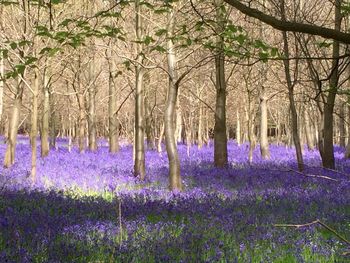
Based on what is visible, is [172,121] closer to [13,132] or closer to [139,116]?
[139,116]

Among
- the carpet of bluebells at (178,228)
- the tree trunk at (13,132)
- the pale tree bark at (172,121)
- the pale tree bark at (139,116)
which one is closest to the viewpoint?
the carpet of bluebells at (178,228)

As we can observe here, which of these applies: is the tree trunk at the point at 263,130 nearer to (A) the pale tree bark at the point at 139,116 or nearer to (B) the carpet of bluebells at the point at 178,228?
(A) the pale tree bark at the point at 139,116

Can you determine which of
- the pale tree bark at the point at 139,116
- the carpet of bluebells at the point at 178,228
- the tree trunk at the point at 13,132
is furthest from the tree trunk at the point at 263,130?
the carpet of bluebells at the point at 178,228

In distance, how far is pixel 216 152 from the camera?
54.7 ft

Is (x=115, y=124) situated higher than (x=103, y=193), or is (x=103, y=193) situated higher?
(x=115, y=124)

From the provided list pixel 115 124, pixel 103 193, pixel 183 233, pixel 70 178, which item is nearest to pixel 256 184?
pixel 103 193

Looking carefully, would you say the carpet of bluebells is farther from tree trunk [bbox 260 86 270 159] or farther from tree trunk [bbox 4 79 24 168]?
tree trunk [bbox 260 86 270 159]

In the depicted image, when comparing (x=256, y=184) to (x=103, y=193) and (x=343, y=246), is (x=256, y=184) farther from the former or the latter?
(x=343, y=246)

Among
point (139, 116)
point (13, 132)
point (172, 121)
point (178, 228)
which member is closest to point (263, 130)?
point (139, 116)

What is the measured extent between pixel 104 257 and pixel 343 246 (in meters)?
3.14

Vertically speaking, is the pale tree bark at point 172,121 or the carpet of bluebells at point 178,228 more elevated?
the pale tree bark at point 172,121

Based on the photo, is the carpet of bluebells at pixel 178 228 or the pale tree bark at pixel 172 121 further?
the pale tree bark at pixel 172 121

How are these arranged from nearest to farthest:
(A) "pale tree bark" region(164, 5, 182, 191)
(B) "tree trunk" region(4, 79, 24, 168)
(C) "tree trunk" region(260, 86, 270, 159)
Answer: (A) "pale tree bark" region(164, 5, 182, 191)
(B) "tree trunk" region(4, 79, 24, 168)
(C) "tree trunk" region(260, 86, 270, 159)

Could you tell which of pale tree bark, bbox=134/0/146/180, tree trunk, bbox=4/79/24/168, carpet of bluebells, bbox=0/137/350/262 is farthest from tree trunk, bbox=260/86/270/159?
carpet of bluebells, bbox=0/137/350/262
